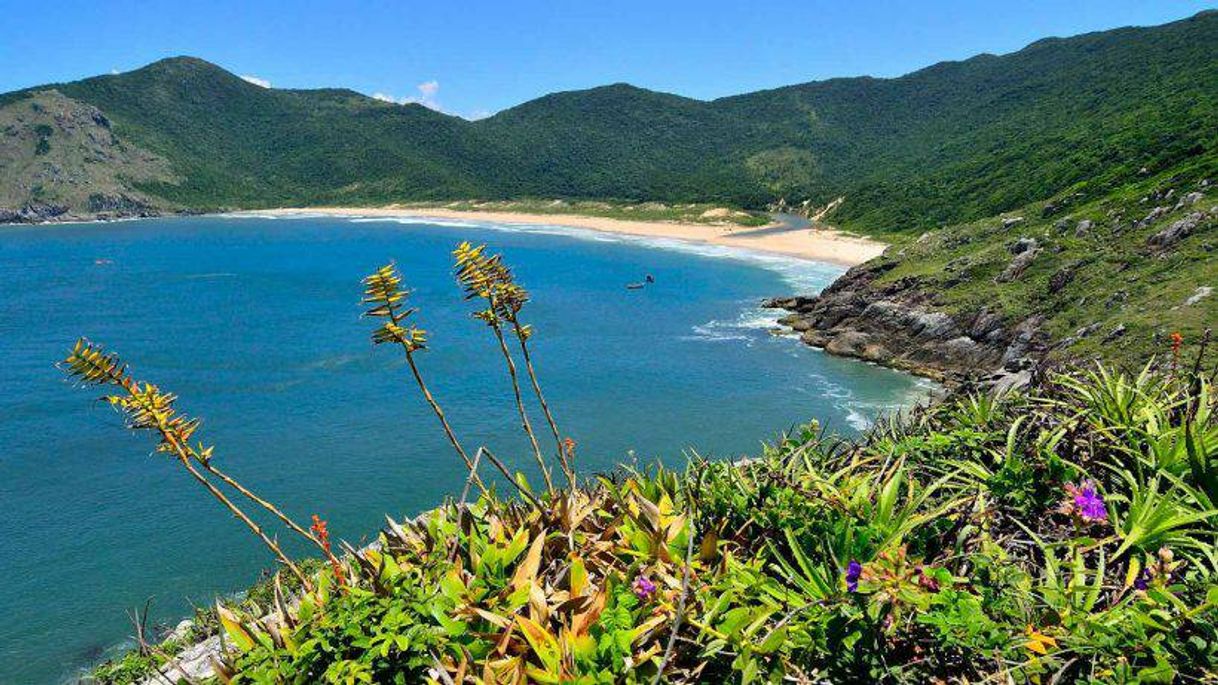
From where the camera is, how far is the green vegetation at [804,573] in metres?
3.60

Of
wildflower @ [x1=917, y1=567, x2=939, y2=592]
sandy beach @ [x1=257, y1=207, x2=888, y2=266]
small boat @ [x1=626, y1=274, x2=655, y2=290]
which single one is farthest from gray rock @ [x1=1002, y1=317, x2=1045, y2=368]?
sandy beach @ [x1=257, y1=207, x2=888, y2=266]

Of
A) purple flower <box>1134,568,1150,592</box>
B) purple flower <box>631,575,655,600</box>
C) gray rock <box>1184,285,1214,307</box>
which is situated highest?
purple flower <box>631,575,655,600</box>

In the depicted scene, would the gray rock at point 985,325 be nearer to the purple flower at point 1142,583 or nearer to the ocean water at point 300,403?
the ocean water at point 300,403

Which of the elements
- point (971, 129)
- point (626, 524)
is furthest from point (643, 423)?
point (971, 129)

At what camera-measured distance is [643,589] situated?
4.15 meters

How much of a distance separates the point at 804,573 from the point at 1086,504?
2092 mm

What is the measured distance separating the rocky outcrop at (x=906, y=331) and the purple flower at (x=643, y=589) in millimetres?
26477

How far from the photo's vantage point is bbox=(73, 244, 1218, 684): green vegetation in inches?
142

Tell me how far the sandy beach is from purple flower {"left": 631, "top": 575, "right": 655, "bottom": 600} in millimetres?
73162

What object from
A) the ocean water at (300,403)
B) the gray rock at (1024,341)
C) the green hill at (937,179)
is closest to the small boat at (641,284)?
the ocean water at (300,403)

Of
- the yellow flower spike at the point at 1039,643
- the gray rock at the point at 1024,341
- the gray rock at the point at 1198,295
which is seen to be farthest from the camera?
the gray rock at the point at 1024,341

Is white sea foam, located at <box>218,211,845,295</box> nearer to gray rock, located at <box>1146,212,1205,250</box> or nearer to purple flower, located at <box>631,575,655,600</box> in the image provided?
gray rock, located at <box>1146,212,1205,250</box>

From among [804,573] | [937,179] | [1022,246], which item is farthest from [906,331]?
[937,179]

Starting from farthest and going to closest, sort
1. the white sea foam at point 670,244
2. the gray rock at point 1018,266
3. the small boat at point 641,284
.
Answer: the white sea foam at point 670,244 → the small boat at point 641,284 → the gray rock at point 1018,266
